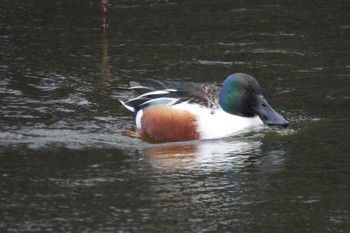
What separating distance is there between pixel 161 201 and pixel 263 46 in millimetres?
5874

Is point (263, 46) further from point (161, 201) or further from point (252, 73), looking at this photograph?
point (161, 201)

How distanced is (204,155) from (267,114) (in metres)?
0.98

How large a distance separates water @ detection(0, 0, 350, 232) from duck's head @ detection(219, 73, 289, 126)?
0.26 m

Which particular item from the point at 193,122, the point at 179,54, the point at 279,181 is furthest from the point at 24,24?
the point at 279,181

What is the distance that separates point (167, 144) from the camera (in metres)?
10.1

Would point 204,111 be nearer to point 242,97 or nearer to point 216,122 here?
point 216,122

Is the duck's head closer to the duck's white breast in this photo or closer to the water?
the duck's white breast

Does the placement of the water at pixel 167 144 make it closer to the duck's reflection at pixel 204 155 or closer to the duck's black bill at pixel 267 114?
the duck's reflection at pixel 204 155

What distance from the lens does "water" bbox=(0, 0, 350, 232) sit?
25.7ft

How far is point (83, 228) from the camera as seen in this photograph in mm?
7402

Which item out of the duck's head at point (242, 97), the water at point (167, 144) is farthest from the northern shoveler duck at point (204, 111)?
the water at point (167, 144)

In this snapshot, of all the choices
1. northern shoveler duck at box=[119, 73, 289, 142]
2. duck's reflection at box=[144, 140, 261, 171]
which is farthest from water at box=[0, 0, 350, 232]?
northern shoveler duck at box=[119, 73, 289, 142]

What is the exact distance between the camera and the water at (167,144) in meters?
7.84

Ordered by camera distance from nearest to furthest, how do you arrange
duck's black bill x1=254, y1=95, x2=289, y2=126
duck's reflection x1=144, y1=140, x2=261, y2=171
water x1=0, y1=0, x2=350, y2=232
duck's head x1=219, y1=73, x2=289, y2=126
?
water x1=0, y1=0, x2=350, y2=232 < duck's reflection x1=144, y1=140, x2=261, y2=171 < duck's black bill x1=254, y1=95, x2=289, y2=126 < duck's head x1=219, y1=73, x2=289, y2=126
